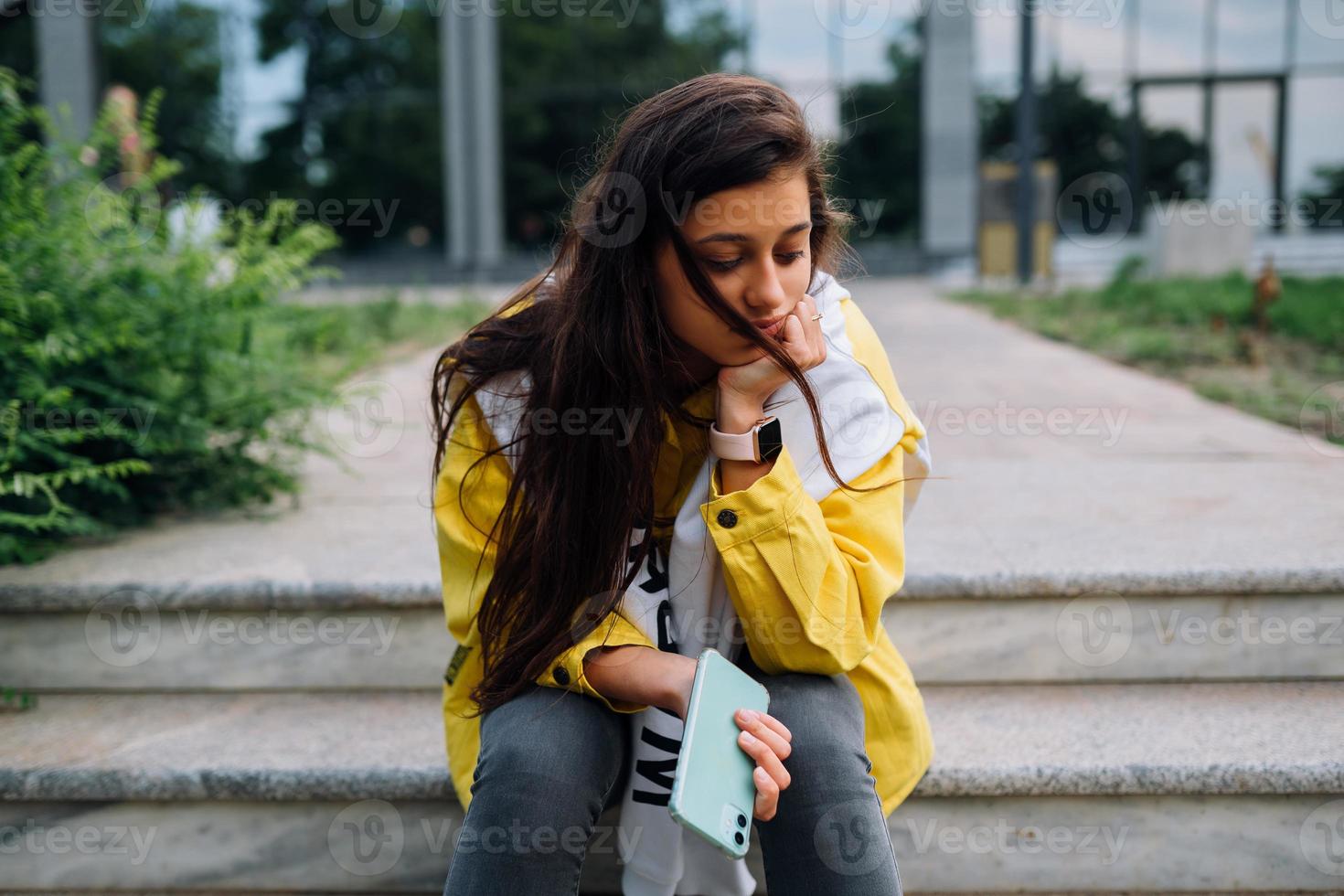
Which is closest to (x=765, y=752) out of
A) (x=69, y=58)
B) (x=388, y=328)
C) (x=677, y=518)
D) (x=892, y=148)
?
(x=677, y=518)

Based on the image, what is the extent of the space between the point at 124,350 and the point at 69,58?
1372 cm

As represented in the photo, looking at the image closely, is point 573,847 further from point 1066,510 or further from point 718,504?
point 1066,510

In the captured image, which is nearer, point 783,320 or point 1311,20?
point 783,320

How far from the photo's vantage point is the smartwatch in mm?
1444

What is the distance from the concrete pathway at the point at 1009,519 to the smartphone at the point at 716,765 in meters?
0.88

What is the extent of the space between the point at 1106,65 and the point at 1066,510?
1278cm

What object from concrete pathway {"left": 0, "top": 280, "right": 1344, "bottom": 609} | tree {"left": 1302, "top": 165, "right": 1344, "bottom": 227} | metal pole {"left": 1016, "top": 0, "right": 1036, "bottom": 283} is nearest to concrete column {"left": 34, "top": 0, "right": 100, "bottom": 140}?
metal pole {"left": 1016, "top": 0, "right": 1036, "bottom": 283}

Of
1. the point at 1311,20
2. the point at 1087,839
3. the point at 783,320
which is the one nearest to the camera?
the point at 783,320

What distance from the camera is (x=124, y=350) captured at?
262 centimetres

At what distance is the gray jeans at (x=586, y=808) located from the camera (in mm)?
1315

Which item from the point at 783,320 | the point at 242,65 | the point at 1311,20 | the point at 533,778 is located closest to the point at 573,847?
the point at 533,778

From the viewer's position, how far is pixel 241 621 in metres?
2.21

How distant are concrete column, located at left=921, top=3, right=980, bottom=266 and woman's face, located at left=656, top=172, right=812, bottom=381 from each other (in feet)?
41.2

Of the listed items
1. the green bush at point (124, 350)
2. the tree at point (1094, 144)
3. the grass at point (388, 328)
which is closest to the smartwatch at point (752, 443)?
the green bush at point (124, 350)
